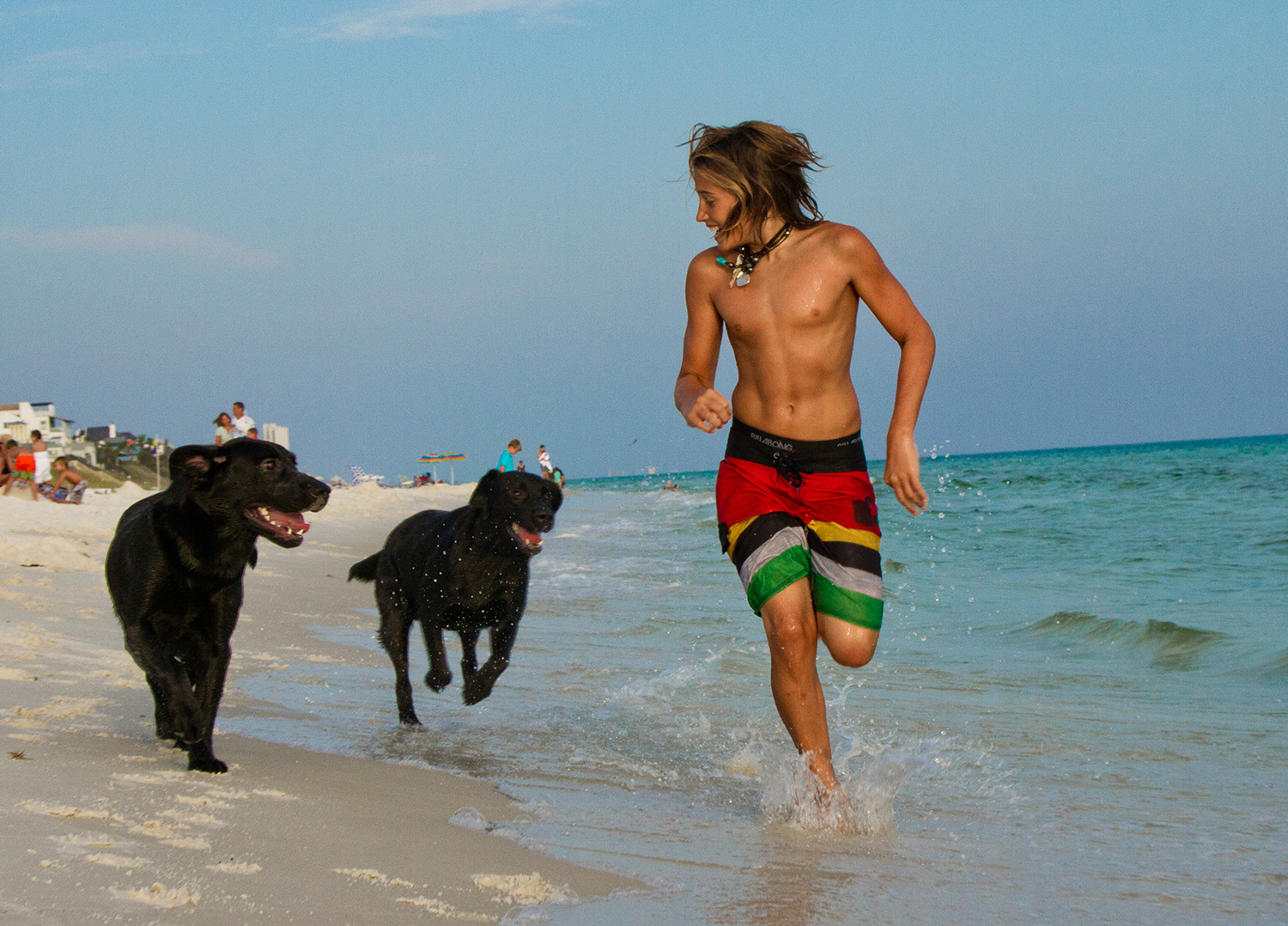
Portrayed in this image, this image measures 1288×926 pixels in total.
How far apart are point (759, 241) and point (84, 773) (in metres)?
2.68

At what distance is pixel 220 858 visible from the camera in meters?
2.59

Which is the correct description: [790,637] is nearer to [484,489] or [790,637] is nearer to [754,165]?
[754,165]

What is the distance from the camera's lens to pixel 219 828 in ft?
9.36

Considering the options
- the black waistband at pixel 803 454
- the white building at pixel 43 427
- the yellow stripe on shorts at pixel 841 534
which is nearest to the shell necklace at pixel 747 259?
the black waistband at pixel 803 454

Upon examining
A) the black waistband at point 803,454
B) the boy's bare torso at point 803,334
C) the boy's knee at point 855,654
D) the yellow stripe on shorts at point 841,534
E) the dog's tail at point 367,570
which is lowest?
the boy's knee at point 855,654

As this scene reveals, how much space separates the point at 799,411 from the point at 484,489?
213 cm

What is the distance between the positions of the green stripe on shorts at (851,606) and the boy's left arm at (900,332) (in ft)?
1.09

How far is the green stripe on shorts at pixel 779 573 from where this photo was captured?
3.56 m

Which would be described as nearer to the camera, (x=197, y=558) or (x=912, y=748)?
(x=197, y=558)

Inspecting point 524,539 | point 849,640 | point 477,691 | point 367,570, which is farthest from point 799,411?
point 367,570

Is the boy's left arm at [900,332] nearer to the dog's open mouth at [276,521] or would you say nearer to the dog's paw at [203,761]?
the dog's open mouth at [276,521]

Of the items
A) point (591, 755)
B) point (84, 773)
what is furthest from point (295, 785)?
point (591, 755)

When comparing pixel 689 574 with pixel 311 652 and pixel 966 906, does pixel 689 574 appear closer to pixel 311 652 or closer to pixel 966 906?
pixel 311 652

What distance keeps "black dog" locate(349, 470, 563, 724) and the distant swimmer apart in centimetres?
168
